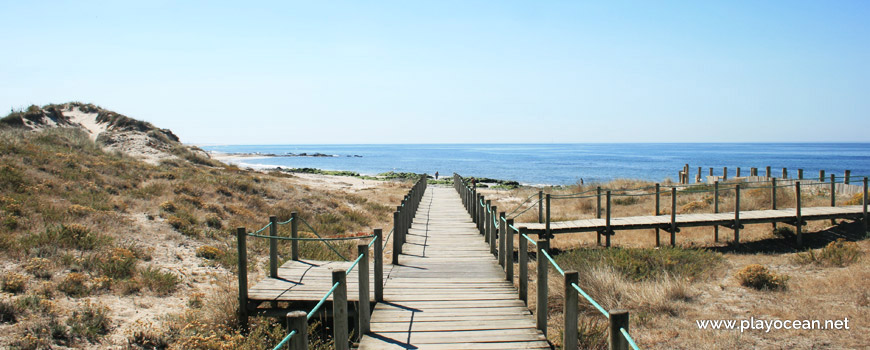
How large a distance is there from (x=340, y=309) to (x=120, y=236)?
8.06 m

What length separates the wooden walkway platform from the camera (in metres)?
14.0

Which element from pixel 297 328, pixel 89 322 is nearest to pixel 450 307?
pixel 297 328

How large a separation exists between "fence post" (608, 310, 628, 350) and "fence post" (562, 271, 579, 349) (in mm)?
948

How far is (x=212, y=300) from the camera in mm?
7723

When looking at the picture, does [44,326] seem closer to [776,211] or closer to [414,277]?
[414,277]

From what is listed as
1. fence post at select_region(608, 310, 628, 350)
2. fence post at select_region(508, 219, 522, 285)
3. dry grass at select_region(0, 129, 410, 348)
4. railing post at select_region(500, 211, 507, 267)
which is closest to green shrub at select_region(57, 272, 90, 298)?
dry grass at select_region(0, 129, 410, 348)

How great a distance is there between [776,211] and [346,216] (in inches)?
564

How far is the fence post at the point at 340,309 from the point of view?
15.4 ft

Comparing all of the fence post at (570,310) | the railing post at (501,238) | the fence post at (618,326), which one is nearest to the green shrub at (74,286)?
the railing post at (501,238)

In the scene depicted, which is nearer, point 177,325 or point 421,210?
point 177,325

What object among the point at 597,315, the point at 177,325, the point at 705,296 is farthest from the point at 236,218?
the point at 705,296

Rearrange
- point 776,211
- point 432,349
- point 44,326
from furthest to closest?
point 776,211 < point 44,326 < point 432,349

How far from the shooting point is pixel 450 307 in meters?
6.45

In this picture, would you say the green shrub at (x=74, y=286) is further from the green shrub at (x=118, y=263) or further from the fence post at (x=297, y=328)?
the fence post at (x=297, y=328)
